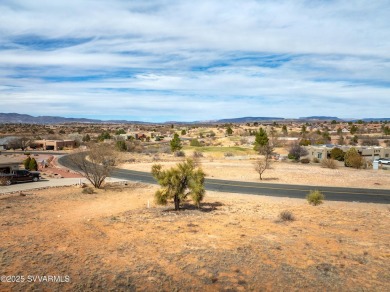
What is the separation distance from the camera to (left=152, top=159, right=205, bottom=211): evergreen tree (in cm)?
2414

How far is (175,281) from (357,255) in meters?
8.21

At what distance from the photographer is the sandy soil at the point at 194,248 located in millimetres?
12180

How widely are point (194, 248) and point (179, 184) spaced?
9.19m

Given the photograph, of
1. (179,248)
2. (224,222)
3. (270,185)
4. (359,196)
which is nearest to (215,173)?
(270,185)

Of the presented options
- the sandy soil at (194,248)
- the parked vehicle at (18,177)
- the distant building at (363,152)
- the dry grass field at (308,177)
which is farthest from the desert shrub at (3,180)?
the distant building at (363,152)

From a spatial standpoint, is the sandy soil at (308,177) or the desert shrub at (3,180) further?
the sandy soil at (308,177)

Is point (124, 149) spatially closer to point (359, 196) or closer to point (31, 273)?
point (359, 196)

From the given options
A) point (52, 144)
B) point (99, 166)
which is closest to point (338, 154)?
point (99, 166)

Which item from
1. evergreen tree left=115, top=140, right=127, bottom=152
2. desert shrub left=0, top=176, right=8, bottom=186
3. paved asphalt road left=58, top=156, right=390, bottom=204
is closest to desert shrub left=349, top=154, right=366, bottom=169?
paved asphalt road left=58, top=156, right=390, bottom=204

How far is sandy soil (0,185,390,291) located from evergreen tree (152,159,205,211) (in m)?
0.99

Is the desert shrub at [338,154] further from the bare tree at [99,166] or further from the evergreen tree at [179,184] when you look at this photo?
the evergreen tree at [179,184]

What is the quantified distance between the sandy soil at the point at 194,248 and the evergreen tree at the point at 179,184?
0.99m

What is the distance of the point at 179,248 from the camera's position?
15469mm

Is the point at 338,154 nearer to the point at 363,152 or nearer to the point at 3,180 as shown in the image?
the point at 363,152
